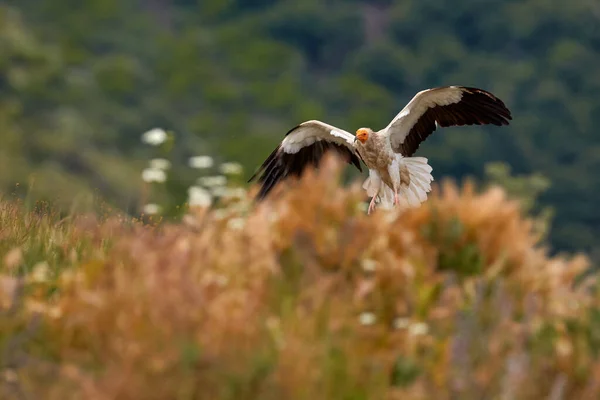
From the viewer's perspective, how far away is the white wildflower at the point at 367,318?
526 centimetres

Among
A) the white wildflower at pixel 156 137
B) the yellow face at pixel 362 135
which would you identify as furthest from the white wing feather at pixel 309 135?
the white wildflower at pixel 156 137

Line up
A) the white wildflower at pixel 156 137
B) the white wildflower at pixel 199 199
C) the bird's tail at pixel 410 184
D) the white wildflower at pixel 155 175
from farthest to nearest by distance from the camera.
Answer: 1. the bird's tail at pixel 410 184
2. the white wildflower at pixel 156 137
3. the white wildflower at pixel 155 175
4. the white wildflower at pixel 199 199

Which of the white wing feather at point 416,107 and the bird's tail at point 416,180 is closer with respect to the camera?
the white wing feather at point 416,107

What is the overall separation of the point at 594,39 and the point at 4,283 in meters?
91.4

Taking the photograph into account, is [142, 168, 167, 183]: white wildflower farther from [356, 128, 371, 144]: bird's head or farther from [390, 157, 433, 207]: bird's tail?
[390, 157, 433, 207]: bird's tail

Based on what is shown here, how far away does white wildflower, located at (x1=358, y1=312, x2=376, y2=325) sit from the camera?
5.26 m

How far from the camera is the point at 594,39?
305 feet

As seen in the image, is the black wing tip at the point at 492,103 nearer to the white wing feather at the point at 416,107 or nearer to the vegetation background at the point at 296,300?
the white wing feather at the point at 416,107

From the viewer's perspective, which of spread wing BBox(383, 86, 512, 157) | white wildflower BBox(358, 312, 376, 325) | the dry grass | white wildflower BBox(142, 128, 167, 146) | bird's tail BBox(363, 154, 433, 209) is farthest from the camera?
bird's tail BBox(363, 154, 433, 209)

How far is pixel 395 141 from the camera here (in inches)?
526

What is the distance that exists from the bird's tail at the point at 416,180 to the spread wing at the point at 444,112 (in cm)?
31

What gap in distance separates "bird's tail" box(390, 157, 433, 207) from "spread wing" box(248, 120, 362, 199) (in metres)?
0.55

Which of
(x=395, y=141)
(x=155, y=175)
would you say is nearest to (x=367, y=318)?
(x=155, y=175)

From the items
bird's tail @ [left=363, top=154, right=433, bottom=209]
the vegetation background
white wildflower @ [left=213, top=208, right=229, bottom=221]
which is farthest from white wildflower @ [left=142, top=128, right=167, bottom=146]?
bird's tail @ [left=363, top=154, right=433, bottom=209]
